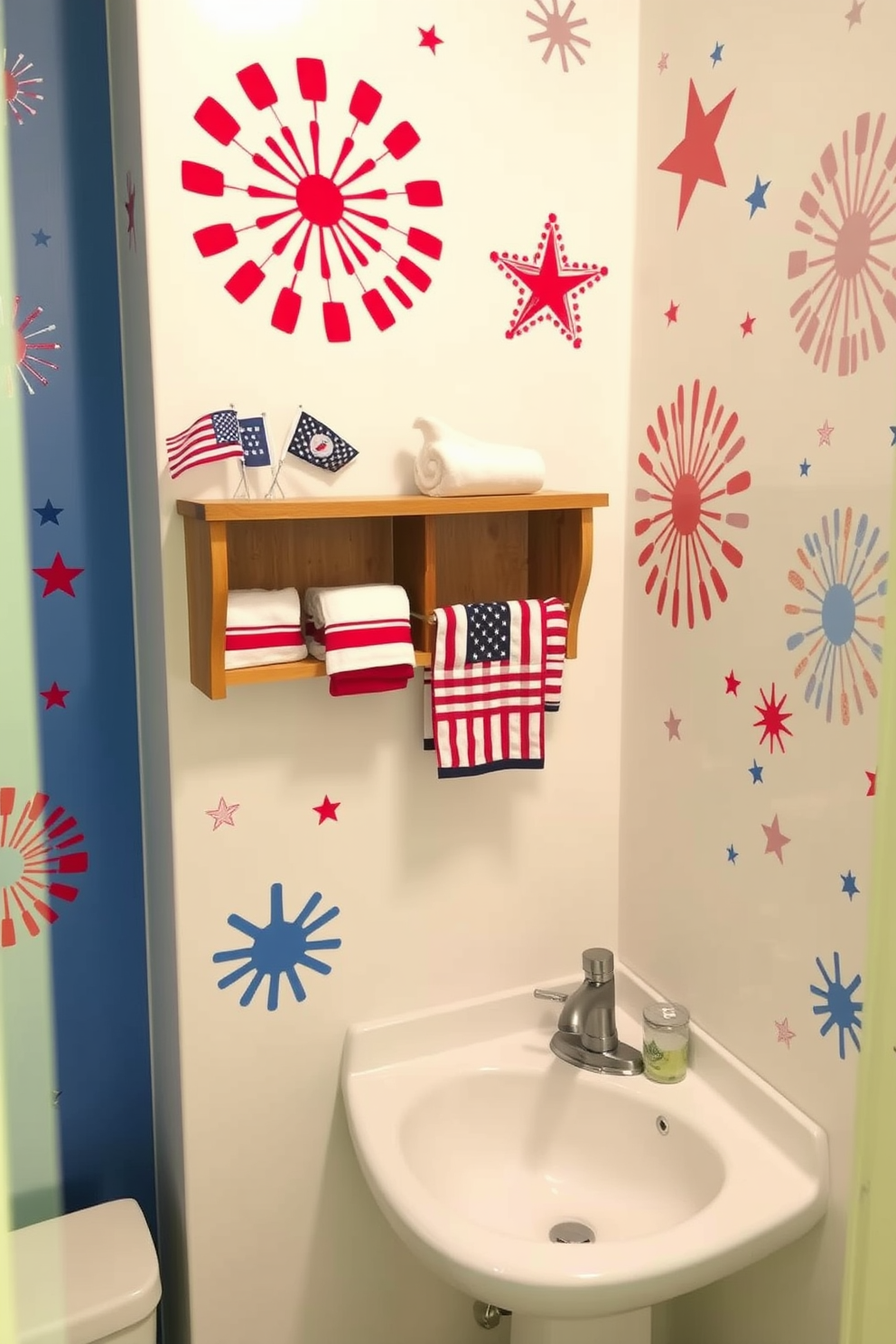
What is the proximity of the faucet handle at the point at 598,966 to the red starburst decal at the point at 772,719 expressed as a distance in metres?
0.42

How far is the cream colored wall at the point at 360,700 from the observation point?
4.70ft

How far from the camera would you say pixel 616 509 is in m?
1.74

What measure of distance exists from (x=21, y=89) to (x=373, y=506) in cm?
75

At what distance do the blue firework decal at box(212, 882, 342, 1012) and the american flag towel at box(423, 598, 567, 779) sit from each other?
29 centimetres

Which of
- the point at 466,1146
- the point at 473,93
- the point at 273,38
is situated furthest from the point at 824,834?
the point at 273,38

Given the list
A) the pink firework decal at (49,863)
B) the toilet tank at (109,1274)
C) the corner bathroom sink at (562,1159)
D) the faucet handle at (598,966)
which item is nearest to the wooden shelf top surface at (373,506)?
the pink firework decal at (49,863)

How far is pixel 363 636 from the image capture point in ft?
4.71

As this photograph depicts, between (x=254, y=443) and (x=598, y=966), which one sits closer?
(x=254, y=443)

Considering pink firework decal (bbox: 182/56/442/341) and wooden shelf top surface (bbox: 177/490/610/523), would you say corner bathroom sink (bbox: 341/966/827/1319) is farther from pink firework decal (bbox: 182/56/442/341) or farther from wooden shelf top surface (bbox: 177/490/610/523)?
pink firework decal (bbox: 182/56/442/341)

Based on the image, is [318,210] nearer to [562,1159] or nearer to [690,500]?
[690,500]

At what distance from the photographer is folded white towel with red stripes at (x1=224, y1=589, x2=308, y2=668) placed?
4.59 feet

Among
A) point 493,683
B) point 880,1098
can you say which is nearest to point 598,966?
point 493,683

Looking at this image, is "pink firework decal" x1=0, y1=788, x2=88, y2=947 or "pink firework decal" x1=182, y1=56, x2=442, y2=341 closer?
"pink firework decal" x1=182, y1=56, x2=442, y2=341

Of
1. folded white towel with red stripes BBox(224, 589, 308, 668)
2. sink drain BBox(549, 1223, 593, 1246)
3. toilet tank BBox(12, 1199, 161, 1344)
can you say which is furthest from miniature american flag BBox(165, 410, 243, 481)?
sink drain BBox(549, 1223, 593, 1246)
